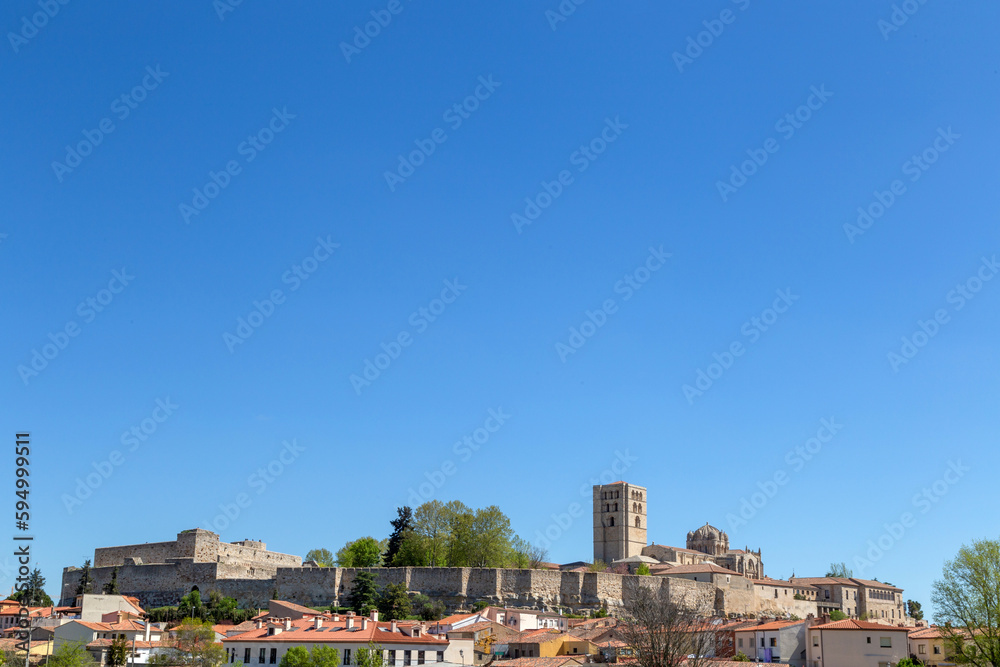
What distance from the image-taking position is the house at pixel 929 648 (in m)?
52.2

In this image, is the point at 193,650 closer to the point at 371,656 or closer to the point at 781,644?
the point at 371,656

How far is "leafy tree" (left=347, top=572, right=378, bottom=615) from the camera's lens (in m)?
71.2

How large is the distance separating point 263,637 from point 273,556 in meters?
39.5

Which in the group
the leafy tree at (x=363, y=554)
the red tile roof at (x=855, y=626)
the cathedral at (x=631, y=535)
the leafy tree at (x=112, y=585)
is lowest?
the red tile roof at (x=855, y=626)

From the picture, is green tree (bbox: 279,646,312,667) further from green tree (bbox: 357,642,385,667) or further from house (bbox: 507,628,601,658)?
house (bbox: 507,628,601,658)

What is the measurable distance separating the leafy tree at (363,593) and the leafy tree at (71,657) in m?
19.0

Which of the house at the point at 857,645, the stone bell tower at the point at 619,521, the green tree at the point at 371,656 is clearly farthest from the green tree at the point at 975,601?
the stone bell tower at the point at 619,521

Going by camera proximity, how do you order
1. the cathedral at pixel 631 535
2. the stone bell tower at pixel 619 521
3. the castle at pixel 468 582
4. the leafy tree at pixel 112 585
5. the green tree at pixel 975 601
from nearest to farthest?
the green tree at pixel 975 601
the castle at pixel 468 582
the leafy tree at pixel 112 585
the cathedral at pixel 631 535
the stone bell tower at pixel 619 521

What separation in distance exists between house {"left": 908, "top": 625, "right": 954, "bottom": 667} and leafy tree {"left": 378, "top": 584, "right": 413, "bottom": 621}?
102 feet

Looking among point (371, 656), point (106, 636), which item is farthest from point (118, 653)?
point (371, 656)

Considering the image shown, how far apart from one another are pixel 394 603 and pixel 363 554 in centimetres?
1864

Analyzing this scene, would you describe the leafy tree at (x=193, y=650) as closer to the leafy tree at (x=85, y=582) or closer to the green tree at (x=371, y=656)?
the green tree at (x=371, y=656)

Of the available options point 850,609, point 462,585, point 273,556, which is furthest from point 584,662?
point 850,609

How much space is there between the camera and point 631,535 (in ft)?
392
